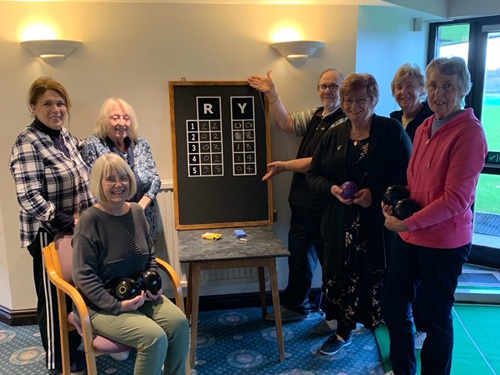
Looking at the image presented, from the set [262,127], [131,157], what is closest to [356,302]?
[262,127]

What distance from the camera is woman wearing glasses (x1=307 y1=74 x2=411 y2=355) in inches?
84.2

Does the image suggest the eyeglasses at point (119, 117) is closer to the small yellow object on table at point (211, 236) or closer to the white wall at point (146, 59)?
the white wall at point (146, 59)

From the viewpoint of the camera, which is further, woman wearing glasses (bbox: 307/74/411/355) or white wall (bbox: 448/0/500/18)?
white wall (bbox: 448/0/500/18)

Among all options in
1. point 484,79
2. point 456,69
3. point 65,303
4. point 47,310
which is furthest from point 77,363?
point 484,79

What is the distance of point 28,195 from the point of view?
207 centimetres

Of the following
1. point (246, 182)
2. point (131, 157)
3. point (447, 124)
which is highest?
point (447, 124)

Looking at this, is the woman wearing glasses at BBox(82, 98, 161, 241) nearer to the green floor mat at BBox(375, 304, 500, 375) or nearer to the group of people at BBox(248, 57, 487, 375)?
the group of people at BBox(248, 57, 487, 375)

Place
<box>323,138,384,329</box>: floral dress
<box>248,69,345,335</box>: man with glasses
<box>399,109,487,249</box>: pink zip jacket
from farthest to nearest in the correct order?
<box>248,69,345,335</box>: man with glasses < <box>323,138,384,329</box>: floral dress < <box>399,109,487,249</box>: pink zip jacket

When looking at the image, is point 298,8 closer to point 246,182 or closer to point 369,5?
point 369,5

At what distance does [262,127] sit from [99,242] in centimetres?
128

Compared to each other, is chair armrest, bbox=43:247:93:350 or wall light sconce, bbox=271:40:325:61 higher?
wall light sconce, bbox=271:40:325:61

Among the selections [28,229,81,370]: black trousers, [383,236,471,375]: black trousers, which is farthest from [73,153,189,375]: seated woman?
[383,236,471,375]: black trousers

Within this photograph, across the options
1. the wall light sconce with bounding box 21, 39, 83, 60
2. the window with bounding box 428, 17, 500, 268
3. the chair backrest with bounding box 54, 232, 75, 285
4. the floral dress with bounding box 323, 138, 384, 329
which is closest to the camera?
the chair backrest with bounding box 54, 232, 75, 285

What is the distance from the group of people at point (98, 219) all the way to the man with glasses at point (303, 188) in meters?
0.83
